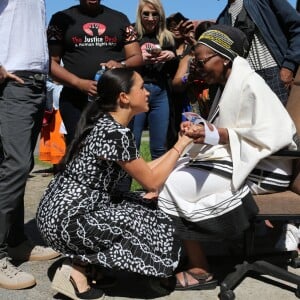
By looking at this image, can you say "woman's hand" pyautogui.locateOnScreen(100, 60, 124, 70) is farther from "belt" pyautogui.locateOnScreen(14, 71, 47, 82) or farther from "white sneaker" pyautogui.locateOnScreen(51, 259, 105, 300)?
"white sneaker" pyautogui.locateOnScreen(51, 259, 105, 300)

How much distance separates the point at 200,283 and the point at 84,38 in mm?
1816

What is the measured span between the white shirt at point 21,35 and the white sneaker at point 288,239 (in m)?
1.89

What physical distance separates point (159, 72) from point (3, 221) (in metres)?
1.99

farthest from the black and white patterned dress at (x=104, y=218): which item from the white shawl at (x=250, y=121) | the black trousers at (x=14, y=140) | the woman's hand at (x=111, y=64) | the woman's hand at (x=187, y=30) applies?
the woman's hand at (x=187, y=30)

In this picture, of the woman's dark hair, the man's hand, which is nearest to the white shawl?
the woman's dark hair

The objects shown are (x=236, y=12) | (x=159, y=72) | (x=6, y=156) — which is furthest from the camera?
(x=159, y=72)

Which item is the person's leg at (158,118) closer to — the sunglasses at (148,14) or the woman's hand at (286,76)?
the sunglasses at (148,14)

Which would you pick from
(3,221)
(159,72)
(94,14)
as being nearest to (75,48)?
(94,14)

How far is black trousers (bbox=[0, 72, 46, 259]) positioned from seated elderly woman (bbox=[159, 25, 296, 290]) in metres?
0.83

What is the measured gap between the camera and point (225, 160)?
3109 mm

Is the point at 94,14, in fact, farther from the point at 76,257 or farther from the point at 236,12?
the point at 76,257

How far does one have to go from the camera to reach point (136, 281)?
3.31 metres

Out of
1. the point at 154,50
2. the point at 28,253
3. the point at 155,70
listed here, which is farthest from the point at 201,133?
the point at 155,70

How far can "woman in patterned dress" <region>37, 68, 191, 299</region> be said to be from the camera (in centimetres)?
291
